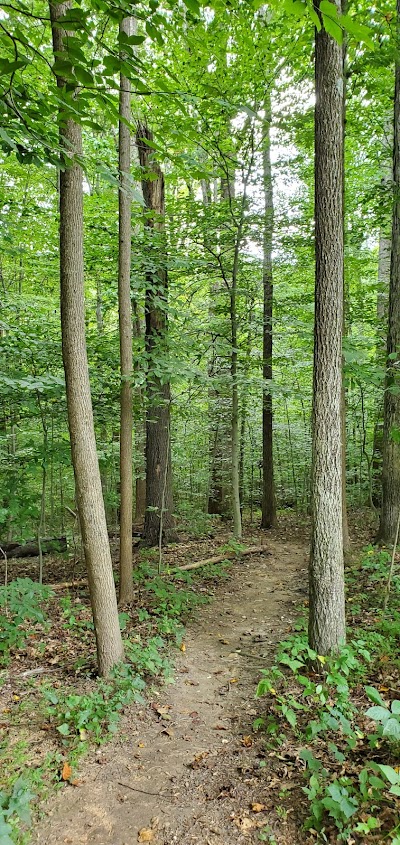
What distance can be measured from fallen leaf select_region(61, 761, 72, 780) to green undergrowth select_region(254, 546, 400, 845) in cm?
142

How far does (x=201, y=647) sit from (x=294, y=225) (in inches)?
298

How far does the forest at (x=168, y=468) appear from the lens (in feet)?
9.01

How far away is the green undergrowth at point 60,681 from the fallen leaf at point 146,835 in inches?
26.4

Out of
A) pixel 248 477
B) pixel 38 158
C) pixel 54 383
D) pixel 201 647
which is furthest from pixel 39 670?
pixel 248 477

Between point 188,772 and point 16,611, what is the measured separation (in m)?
2.53

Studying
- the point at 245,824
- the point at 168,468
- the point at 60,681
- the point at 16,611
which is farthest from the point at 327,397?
the point at 168,468

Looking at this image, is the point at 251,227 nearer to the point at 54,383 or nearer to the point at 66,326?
the point at 54,383

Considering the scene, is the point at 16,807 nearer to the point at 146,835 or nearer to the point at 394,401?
the point at 146,835

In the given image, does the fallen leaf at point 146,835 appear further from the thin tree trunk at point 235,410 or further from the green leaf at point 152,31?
the thin tree trunk at point 235,410

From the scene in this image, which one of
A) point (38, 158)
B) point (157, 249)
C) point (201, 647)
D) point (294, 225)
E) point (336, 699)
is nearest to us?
point (38, 158)

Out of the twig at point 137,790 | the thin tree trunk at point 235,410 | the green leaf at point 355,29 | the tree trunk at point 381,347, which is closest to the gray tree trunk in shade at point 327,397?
the twig at point 137,790

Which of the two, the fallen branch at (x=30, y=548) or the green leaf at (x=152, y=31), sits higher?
the green leaf at (x=152, y=31)

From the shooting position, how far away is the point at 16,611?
15.8 ft

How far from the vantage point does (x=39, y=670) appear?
433 centimetres
